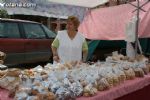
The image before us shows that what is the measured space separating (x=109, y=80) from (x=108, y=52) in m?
5.78

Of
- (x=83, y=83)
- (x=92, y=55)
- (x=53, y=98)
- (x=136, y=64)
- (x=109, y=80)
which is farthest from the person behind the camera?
(x=92, y=55)

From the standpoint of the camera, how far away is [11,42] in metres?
9.12

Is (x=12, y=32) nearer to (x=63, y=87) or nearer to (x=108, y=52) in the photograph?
(x=108, y=52)

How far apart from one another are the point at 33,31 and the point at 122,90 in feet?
22.9

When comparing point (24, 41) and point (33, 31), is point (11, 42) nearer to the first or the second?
point (24, 41)

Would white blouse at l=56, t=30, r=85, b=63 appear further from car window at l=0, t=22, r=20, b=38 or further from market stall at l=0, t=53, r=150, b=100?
car window at l=0, t=22, r=20, b=38

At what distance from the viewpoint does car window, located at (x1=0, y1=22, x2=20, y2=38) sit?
8971 mm

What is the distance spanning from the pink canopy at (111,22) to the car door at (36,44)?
2.70 m

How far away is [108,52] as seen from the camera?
9055mm

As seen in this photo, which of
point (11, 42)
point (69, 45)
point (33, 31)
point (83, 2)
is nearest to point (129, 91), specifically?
point (69, 45)

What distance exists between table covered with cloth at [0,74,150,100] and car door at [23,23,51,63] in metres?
6.10

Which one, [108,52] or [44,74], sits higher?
[44,74]

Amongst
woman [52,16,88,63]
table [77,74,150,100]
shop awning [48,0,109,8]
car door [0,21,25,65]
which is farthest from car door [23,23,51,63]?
table [77,74,150,100]

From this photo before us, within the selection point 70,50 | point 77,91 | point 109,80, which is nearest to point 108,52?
point 70,50
